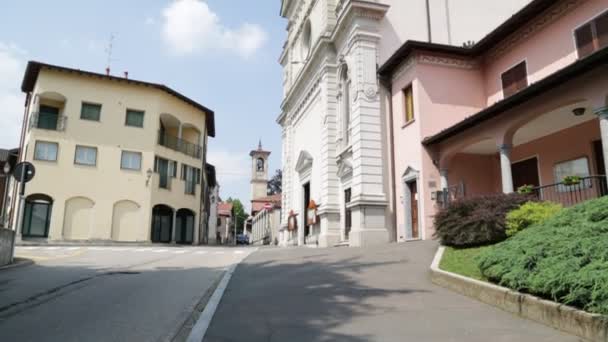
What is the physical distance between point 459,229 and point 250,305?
19.4 feet

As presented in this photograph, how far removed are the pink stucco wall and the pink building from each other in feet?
0.11

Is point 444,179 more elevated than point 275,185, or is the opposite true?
point 275,185

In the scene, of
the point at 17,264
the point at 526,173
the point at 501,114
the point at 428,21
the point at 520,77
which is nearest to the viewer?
the point at 17,264

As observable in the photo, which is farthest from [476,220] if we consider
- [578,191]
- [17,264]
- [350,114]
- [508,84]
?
[350,114]

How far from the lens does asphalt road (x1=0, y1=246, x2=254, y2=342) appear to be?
16.5 feet

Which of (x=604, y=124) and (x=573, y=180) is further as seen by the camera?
(x=573, y=180)

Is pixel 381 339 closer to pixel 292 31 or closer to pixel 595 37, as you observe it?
pixel 595 37

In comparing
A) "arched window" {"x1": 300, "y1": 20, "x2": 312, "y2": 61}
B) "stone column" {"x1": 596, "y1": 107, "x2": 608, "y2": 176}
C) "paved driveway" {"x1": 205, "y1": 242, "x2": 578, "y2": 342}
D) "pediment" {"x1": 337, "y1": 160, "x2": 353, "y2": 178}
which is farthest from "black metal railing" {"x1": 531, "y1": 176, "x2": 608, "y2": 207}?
"arched window" {"x1": 300, "y1": 20, "x2": 312, "y2": 61}

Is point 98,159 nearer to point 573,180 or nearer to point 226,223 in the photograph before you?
point 573,180

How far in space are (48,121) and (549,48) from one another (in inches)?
1177

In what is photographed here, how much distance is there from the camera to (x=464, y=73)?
1900 centimetres

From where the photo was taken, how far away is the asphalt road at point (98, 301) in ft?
16.5

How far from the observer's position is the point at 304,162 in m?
28.6

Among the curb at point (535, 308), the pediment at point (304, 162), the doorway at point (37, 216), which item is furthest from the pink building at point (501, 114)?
the doorway at point (37, 216)
